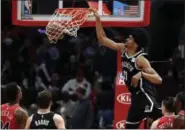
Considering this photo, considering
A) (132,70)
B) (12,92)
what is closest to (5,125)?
(12,92)

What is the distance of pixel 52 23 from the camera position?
685 centimetres

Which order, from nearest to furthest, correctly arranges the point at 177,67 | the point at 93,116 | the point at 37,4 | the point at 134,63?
the point at 134,63, the point at 37,4, the point at 93,116, the point at 177,67

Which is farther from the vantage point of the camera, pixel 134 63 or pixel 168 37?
pixel 168 37

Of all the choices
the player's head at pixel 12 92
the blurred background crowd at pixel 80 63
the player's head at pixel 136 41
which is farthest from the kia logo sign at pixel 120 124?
the blurred background crowd at pixel 80 63

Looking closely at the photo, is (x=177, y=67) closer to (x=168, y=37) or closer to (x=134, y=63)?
(x=168, y=37)

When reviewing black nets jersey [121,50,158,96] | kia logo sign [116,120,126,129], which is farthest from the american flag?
kia logo sign [116,120,126,129]

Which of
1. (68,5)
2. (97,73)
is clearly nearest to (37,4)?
(68,5)

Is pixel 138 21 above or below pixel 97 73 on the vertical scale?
above

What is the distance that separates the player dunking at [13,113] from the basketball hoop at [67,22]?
839 mm

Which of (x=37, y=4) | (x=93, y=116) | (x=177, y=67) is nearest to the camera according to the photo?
(x=37, y=4)

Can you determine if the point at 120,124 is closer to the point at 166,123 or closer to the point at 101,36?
the point at 101,36

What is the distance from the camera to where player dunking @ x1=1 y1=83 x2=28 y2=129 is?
615cm

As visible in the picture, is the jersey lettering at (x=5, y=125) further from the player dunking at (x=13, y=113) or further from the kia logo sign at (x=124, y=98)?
the kia logo sign at (x=124, y=98)

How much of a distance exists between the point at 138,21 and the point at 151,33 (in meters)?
3.56
